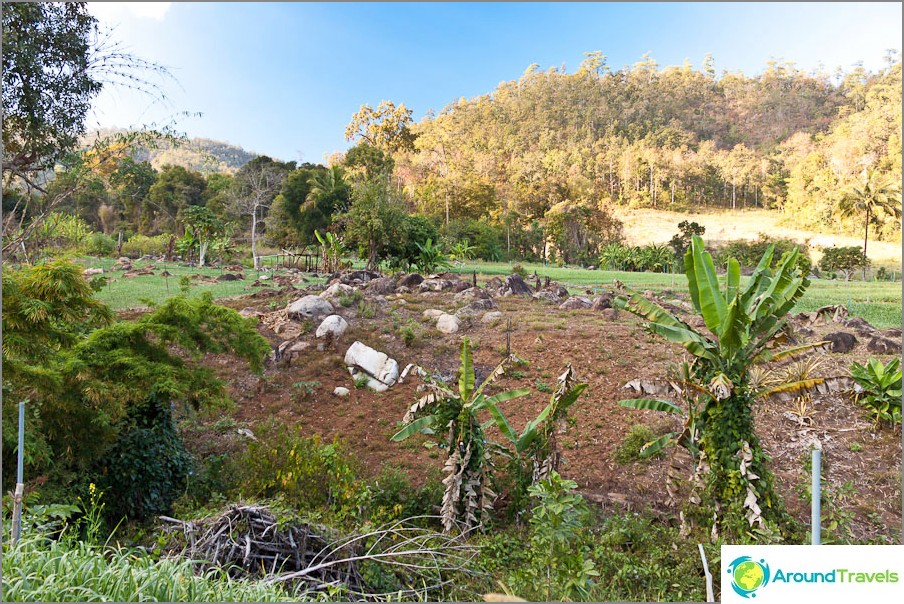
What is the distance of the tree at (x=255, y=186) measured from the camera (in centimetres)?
1055

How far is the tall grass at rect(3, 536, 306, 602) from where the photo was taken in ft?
6.07

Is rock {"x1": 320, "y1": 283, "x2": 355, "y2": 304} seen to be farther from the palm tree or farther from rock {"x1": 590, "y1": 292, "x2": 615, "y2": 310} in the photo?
the palm tree

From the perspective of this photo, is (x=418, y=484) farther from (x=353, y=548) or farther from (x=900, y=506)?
(x=900, y=506)

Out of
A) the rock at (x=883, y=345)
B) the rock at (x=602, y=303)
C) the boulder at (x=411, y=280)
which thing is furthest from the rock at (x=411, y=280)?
the rock at (x=883, y=345)

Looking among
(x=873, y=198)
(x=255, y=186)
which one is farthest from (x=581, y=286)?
(x=255, y=186)

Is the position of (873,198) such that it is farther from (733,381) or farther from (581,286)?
(733,381)

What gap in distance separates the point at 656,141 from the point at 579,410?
8.16m

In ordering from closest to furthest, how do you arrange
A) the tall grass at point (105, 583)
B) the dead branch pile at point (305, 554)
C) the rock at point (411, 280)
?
the tall grass at point (105, 583), the dead branch pile at point (305, 554), the rock at point (411, 280)

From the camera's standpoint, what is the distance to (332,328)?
→ 6004 millimetres

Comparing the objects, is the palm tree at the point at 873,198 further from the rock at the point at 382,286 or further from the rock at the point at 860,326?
the rock at the point at 382,286

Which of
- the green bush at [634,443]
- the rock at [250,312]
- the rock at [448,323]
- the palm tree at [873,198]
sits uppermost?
the palm tree at [873,198]

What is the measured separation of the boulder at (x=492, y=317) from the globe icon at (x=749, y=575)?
4899 mm

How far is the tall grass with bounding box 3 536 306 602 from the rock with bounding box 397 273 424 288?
688 centimetres

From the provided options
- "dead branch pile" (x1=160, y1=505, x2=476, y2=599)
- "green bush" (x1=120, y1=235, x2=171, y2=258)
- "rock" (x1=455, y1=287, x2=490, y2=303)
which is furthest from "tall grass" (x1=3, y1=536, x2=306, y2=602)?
"green bush" (x1=120, y1=235, x2=171, y2=258)
